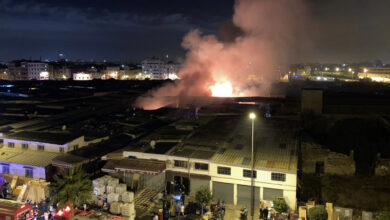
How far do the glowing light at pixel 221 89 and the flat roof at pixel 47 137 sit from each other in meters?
27.8

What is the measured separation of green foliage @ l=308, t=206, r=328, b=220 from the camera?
45.2 feet

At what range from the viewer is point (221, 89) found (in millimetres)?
49469

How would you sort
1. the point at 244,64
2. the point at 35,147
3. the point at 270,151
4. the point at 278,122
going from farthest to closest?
the point at 244,64, the point at 278,122, the point at 35,147, the point at 270,151

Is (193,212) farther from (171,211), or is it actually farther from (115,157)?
(115,157)

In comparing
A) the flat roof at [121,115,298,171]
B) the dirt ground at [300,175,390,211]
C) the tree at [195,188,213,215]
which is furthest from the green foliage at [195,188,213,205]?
the dirt ground at [300,175,390,211]

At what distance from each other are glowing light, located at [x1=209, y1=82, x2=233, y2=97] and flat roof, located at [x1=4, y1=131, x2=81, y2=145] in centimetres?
2777

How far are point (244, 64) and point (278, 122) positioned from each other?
1899 centimetres

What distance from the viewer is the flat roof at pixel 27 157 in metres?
20.9

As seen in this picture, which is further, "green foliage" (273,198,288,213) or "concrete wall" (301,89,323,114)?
"concrete wall" (301,89,323,114)

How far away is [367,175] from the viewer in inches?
792

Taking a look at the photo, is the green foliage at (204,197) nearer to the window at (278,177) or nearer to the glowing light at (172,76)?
the window at (278,177)

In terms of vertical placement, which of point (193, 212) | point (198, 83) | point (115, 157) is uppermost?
point (198, 83)

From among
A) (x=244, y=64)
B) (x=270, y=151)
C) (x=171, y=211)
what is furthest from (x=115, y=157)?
(x=244, y=64)

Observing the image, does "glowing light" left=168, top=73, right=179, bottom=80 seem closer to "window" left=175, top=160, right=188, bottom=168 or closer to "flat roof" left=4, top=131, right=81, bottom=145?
"flat roof" left=4, top=131, right=81, bottom=145
